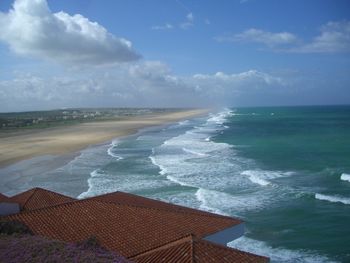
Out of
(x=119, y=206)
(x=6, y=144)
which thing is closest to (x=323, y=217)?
(x=119, y=206)

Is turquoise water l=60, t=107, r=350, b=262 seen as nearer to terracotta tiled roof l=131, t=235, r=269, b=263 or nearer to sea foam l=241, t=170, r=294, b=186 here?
sea foam l=241, t=170, r=294, b=186

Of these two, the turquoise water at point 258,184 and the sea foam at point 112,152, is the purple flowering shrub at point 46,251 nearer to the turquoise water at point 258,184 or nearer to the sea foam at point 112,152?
the turquoise water at point 258,184

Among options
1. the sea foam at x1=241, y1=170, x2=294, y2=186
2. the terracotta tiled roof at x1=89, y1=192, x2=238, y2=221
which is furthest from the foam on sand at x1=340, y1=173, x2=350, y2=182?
the terracotta tiled roof at x1=89, y1=192, x2=238, y2=221

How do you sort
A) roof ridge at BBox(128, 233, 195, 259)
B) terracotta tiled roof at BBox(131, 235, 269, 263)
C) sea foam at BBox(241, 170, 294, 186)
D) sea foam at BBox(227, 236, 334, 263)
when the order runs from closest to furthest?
terracotta tiled roof at BBox(131, 235, 269, 263), roof ridge at BBox(128, 233, 195, 259), sea foam at BBox(227, 236, 334, 263), sea foam at BBox(241, 170, 294, 186)

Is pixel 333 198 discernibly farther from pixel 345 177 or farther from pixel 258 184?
pixel 345 177

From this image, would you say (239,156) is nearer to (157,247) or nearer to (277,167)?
(277,167)

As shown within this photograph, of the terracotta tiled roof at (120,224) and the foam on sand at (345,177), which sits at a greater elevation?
the terracotta tiled roof at (120,224)

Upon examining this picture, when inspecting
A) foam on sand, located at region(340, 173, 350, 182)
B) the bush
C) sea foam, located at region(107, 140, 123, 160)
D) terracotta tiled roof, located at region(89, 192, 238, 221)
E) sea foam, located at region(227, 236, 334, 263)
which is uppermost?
the bush

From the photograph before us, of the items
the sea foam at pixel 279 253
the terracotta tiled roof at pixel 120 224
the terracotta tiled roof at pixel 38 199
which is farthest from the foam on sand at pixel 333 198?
the terracotta tiled roof at pixel 38 199
